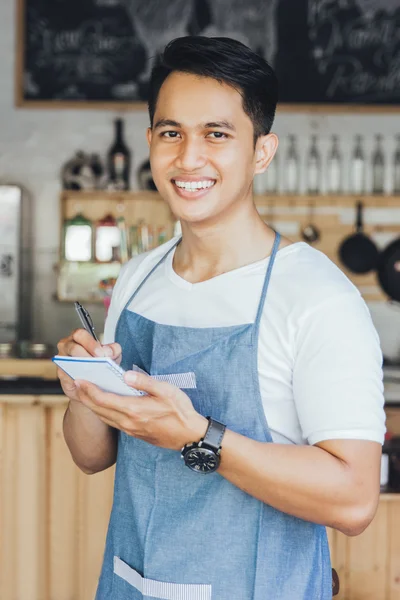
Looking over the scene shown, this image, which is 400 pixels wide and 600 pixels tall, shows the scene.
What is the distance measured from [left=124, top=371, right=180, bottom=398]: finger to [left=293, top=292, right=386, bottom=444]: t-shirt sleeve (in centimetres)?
23

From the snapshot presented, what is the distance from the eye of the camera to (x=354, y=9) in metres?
5.34

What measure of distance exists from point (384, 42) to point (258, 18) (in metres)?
0.86

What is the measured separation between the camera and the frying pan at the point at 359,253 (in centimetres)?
546

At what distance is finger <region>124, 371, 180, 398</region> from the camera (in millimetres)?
1216

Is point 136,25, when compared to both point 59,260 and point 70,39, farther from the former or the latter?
point 59,260

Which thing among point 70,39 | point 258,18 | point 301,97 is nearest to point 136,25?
point 70,39

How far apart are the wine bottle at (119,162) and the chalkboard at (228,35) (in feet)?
0.71

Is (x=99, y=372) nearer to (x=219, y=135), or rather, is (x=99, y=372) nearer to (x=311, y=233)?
(x=219, y=135)

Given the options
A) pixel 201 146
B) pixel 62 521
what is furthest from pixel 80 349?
pixel 62 521

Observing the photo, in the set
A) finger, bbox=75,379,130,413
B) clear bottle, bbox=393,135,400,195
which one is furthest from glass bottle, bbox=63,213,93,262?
finger, bbox=75,379,130,413

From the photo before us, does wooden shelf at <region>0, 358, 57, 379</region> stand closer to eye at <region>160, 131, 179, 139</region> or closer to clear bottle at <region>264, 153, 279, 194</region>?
clear bottle at <region>264, 153, 279, 194</region>

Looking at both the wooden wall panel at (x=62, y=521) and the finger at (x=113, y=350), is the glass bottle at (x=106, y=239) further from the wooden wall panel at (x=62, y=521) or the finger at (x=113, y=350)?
the finger at (x=113, y=350)

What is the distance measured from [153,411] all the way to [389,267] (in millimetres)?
4437

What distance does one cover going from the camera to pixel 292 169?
5426 millimetres
